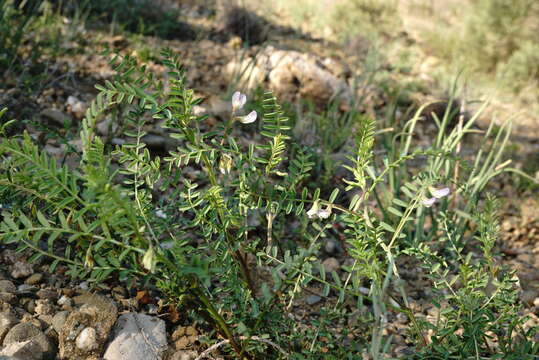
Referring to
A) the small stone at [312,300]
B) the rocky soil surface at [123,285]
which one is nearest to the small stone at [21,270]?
the rocky soil surface at [123,285]

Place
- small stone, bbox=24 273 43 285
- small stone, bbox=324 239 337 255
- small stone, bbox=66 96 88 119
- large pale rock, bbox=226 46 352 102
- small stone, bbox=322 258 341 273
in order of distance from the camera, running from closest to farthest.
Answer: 1. small stone, bbox=24 273 43 285
2. small stone, bbox=322 258 341 273
3. small stone, bbox=324 239 337 255
4. small stone, bbox=66 96 88 119
5. large pale rock, bbox=226 46 352 102

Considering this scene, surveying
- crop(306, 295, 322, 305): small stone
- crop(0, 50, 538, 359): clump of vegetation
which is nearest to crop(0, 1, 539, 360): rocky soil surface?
crop(306, 295, 322, 305): small stone

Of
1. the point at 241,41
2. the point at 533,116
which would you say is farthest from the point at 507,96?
the point at 241,41

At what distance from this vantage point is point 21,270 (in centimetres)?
144

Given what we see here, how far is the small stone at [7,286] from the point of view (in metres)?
1.35

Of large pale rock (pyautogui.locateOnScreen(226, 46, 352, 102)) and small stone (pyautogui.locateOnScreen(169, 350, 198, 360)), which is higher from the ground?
large pale rock (pyautogui.locateOnScreen(226, 46, 352, 102))

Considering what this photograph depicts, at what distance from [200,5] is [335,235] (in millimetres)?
3826

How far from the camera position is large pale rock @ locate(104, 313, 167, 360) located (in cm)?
125

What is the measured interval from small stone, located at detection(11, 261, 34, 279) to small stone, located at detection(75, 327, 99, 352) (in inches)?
13.2

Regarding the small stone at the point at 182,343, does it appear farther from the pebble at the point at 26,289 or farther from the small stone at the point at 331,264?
the small stone at the point at 331,264

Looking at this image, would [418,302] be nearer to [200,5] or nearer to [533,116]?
[533,116]

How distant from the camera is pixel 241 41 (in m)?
4.04

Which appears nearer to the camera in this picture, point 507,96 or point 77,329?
point 77,329

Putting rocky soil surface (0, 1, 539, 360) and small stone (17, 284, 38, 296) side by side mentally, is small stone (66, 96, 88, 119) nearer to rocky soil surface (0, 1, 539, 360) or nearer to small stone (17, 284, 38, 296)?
rocky soil surface (0, 1, 539, 360)
